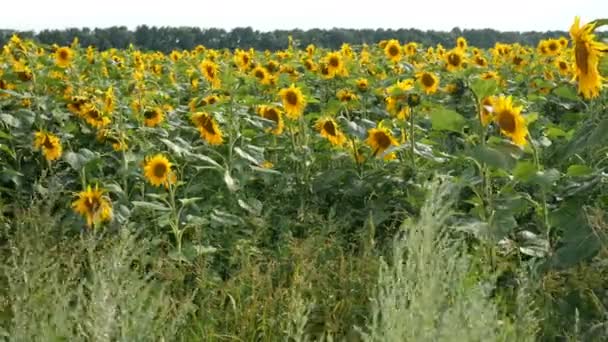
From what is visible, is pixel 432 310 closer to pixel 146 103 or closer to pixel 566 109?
pixel 146 103

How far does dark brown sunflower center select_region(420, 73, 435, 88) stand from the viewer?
536cm

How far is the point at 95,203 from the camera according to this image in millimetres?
4035

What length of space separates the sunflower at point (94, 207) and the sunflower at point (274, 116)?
1.36 metres

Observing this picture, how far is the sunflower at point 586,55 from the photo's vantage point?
2926mm

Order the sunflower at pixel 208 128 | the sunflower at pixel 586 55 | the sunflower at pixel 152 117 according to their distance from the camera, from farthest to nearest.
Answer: the sunflower at pixel 152 117
the sunflower at pixel 208 128
the sunflower at pixel 586 55

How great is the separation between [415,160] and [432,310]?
2.68 m

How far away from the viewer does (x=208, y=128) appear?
15.9ft

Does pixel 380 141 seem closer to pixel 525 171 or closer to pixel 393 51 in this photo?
pixel 525 171

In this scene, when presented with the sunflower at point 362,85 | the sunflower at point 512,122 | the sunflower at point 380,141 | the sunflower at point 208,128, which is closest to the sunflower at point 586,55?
the sunflower at point 512,122

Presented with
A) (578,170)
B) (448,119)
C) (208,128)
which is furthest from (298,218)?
(578,170)

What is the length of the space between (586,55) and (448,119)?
2.56 feet

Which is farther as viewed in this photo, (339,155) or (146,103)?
(146,103)

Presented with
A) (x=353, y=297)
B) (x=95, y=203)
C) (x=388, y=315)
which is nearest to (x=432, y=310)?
(x=388, y=315)

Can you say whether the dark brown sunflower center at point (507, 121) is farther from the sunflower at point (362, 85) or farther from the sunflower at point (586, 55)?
the sunflower at point (362, 85)
